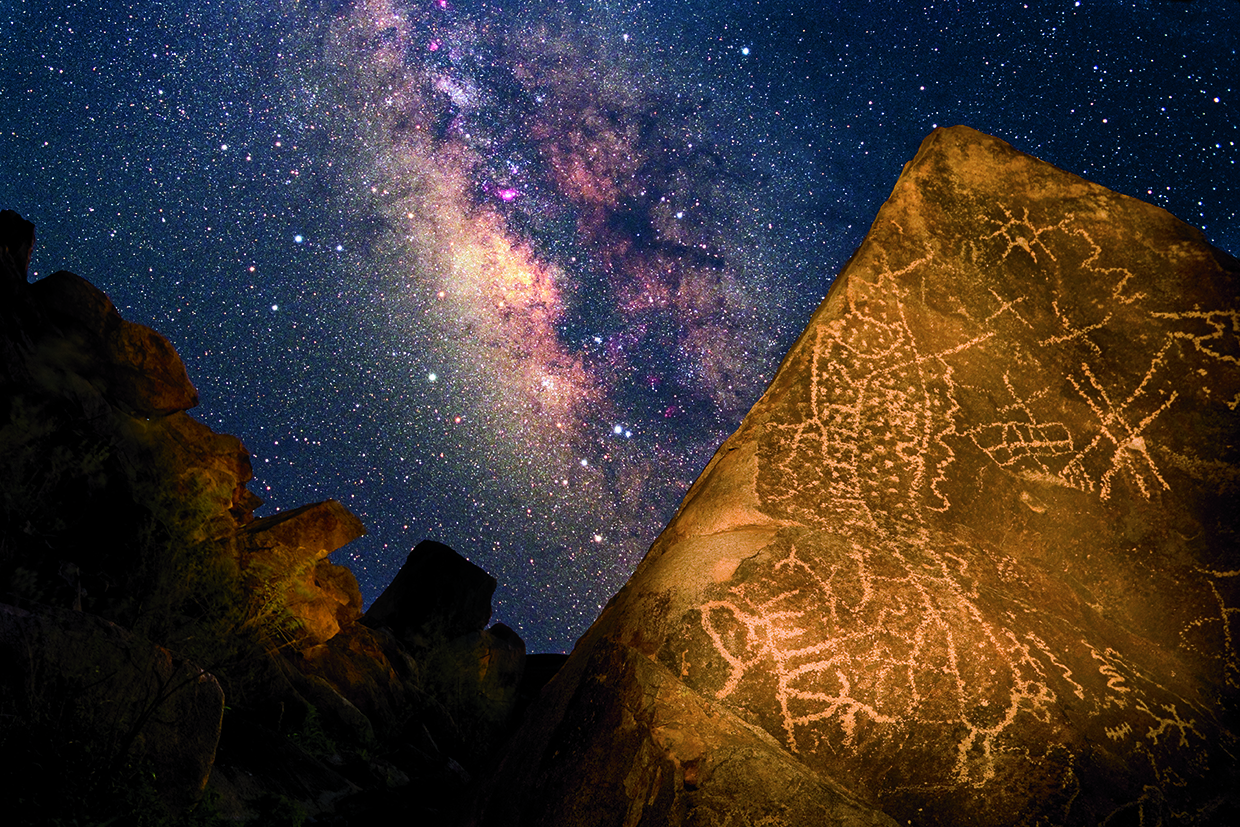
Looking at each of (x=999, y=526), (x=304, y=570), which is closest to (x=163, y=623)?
(x=304, y=570)

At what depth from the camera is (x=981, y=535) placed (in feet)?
9.53

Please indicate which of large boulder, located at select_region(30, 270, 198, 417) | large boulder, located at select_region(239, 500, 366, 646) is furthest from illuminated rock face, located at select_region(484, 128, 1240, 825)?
large boulder, located at select_region(30, 270, 198, 417)

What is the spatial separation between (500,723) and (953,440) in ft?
45.5

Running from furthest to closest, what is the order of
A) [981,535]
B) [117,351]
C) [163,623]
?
[117,351] < [163,623] < [981,535]

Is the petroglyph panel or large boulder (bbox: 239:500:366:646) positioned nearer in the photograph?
the petroglyph panel

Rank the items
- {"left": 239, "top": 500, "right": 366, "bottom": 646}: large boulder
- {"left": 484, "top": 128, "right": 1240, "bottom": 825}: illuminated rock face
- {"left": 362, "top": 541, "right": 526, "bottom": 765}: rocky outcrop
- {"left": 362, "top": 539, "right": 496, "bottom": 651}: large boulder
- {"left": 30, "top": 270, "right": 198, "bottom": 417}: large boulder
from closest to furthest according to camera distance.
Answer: {"left": 484, "top": 128, "right": 1240, "bottom": 825}: illuminated rock face, {"left": 30, "top": 270, "right": 198, "bottom": 417}: large boulder, {"left": 239, "top": 500, "right": 366, "bottom": 646}: large boulder, {"left": 362, "top": 541, "right": 526, "bottom": 765}: rocky outcrop, {"left": 362, "top": 539, "right": 496, "bottom": 651}: large boulder

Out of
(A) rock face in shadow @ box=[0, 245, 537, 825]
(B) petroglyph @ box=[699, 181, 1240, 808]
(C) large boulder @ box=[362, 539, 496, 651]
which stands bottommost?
(A) rock face in shadow @ box=[0, 245, 537, 825]

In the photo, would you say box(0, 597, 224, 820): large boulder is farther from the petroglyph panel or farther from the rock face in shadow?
the petroglyph panel

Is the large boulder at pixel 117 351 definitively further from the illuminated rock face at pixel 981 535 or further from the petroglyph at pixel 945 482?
the petroglyph at pixel 945 482

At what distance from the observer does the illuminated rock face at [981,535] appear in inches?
84.8

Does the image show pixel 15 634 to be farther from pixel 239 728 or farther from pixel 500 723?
pixel 500 723

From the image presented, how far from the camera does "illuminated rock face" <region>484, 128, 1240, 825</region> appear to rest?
215 centimetres

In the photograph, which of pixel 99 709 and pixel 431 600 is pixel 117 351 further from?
pixel 431 600

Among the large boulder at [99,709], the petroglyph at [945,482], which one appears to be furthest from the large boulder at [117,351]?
the petroglyph at [945,482]
